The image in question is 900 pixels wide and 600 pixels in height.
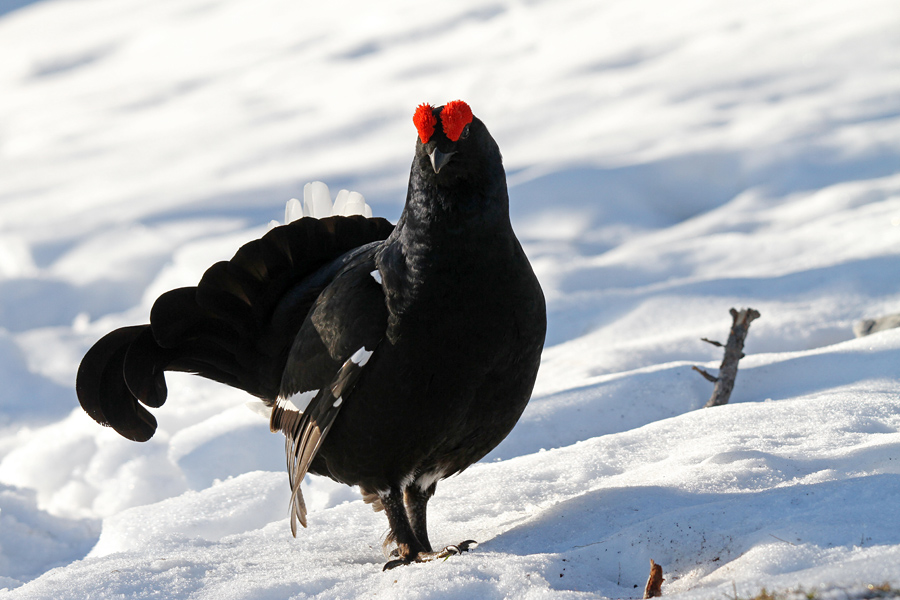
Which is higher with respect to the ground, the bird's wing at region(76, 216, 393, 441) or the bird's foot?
the bird's wing at region(76, 216, 393, 441)

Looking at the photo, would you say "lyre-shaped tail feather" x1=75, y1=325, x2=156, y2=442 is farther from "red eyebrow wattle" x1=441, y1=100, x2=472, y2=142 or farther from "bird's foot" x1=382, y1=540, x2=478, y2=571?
"red eyebrow wattle" x1=441, y1=100, x2=472, y2=142

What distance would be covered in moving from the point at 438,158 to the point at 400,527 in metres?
1.29

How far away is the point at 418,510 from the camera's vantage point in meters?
2.84

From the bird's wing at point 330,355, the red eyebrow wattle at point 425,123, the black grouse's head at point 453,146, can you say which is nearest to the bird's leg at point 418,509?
the bird's wing at point 330,355

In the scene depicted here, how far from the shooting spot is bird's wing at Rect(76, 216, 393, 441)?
3064 millimetres

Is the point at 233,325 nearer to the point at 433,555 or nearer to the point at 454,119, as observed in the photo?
the point at 433,555

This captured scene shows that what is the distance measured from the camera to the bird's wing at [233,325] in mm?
3064

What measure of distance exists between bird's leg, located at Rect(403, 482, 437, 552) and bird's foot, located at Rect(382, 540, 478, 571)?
4.2 inches

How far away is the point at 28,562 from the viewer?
3.96m

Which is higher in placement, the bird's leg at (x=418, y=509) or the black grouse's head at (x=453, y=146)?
the black grouse's head at (x=453, y=146)

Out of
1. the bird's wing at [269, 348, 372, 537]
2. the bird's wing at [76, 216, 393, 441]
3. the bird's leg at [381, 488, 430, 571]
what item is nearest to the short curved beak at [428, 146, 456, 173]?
the bird's wing at [269, 348, 372, 537]

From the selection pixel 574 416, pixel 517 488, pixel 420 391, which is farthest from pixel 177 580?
pixel 574 416

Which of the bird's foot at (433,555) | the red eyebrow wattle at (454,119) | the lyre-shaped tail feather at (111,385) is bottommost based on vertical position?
the bird's foot at (433,555)

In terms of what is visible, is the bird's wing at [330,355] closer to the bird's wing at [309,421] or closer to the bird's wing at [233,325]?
the bird's wing at [309,421]
